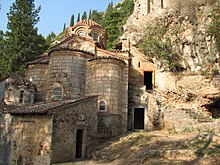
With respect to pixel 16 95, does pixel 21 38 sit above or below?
above

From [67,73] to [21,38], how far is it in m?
11.3

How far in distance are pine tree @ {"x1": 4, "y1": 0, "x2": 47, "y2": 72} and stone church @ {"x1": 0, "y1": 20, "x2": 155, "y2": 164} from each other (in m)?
4.27

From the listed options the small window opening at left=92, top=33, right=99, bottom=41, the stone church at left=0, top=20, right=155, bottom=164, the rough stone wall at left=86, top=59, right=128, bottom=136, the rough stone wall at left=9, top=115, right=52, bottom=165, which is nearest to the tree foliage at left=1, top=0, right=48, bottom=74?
the stone church at left=0, top=20, right=155, bottom=164

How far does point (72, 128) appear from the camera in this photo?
1525 cm

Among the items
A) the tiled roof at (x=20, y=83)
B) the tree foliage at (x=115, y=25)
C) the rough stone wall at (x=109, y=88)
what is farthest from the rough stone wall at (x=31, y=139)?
the tree foliage at (x=115, y=25)

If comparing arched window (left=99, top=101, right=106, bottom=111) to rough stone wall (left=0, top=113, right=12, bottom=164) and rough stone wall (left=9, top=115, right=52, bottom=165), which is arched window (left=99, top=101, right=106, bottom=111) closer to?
rough stone wall (left=9, top=115, right=52, bottom=165)

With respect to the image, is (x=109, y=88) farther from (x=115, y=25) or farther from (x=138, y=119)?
(x=115, y=25)

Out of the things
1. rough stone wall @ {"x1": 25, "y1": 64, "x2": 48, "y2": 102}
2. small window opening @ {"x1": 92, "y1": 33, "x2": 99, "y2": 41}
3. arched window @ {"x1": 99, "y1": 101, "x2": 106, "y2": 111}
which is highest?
small window opening @ {"x1": 92, "y1": 33, "x2": 99, "y2": 41}

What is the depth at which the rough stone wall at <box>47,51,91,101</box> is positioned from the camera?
65.3ft

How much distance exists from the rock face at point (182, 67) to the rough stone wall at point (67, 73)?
5.00m

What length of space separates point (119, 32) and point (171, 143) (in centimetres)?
3116

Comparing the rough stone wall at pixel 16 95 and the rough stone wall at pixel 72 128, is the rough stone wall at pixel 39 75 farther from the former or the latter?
the rough stone wall at pixel 72 128

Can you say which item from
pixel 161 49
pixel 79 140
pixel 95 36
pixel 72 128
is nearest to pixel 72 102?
pixel 72 128

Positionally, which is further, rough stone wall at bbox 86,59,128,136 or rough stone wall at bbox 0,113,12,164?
rough stone wall at bbox 86,59,128,136
